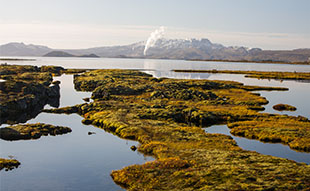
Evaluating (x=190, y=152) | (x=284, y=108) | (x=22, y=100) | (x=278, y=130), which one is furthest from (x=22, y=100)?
(x=284, y=108)

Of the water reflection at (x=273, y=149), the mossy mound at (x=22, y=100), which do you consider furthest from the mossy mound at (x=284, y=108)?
the mossy mound at (x=22, y=100)

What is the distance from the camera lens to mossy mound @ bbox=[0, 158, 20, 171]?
3908 cm

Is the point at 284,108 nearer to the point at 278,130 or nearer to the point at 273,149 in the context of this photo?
the point at 278,130

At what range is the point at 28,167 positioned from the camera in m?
39.8

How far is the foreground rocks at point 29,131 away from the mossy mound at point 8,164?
40.1 feet

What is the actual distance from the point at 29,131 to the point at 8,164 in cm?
1554

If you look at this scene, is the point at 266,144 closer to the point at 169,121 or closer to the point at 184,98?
the point at 169,121

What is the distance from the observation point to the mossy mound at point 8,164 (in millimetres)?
39078

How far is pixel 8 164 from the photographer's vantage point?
39938mm

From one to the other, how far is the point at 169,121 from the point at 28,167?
33700mm

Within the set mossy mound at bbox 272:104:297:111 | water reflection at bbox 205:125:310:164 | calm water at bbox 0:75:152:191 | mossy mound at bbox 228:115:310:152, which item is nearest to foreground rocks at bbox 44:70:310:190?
calm water at bbox 0:75:152:191

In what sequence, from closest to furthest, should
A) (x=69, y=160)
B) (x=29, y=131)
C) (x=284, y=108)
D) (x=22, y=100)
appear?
(x=69, y=160)
(x=29, y=131)
(x=22, y=100)
(x=284, y=108)

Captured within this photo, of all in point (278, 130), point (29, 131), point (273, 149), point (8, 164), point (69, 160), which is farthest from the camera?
point (278, 130)

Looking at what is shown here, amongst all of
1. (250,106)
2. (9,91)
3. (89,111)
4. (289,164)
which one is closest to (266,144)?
(289,164)
